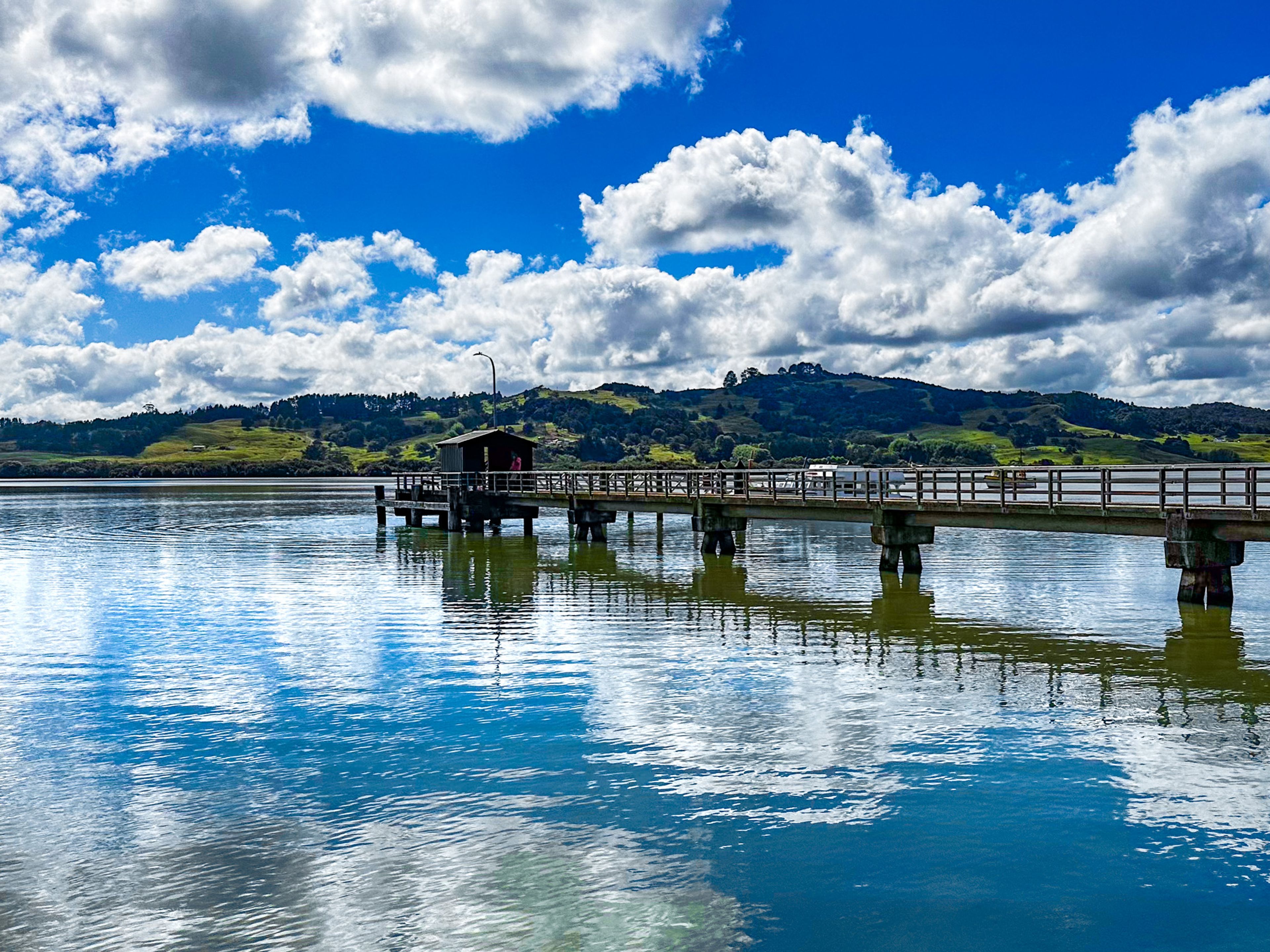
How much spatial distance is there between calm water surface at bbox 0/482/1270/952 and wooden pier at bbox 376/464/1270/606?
226 cm

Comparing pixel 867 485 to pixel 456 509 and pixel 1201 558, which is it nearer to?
pixel 1201 558

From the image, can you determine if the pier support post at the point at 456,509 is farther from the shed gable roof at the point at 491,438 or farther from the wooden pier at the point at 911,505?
the shed gable roof at the point at 491,438

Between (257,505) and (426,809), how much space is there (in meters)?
102

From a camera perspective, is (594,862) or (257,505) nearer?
(594,862)

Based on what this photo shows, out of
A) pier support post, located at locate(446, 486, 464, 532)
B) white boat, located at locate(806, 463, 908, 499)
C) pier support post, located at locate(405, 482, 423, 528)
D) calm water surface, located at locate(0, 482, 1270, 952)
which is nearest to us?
calm water surface, located at locate(0, 482, 1270, 952)

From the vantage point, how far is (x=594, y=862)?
36.6ft

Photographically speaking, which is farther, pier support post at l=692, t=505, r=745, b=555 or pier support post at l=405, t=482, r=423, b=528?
pier support post at l=405, t=482, r=423, b=528

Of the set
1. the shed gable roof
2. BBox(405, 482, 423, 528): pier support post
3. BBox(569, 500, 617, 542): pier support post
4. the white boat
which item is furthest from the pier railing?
the shed gable roof

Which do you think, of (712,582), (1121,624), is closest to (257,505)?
(712,582)

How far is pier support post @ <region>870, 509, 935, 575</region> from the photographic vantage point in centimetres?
3612

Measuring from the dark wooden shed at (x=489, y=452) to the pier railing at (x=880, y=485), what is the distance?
1.29m

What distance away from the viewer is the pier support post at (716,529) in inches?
1820

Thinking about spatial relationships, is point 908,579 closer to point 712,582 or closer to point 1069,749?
point 712,582

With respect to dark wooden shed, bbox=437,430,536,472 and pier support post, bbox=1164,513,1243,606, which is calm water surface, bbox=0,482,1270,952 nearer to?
pier support post, bbox=1164,513,1243,606
